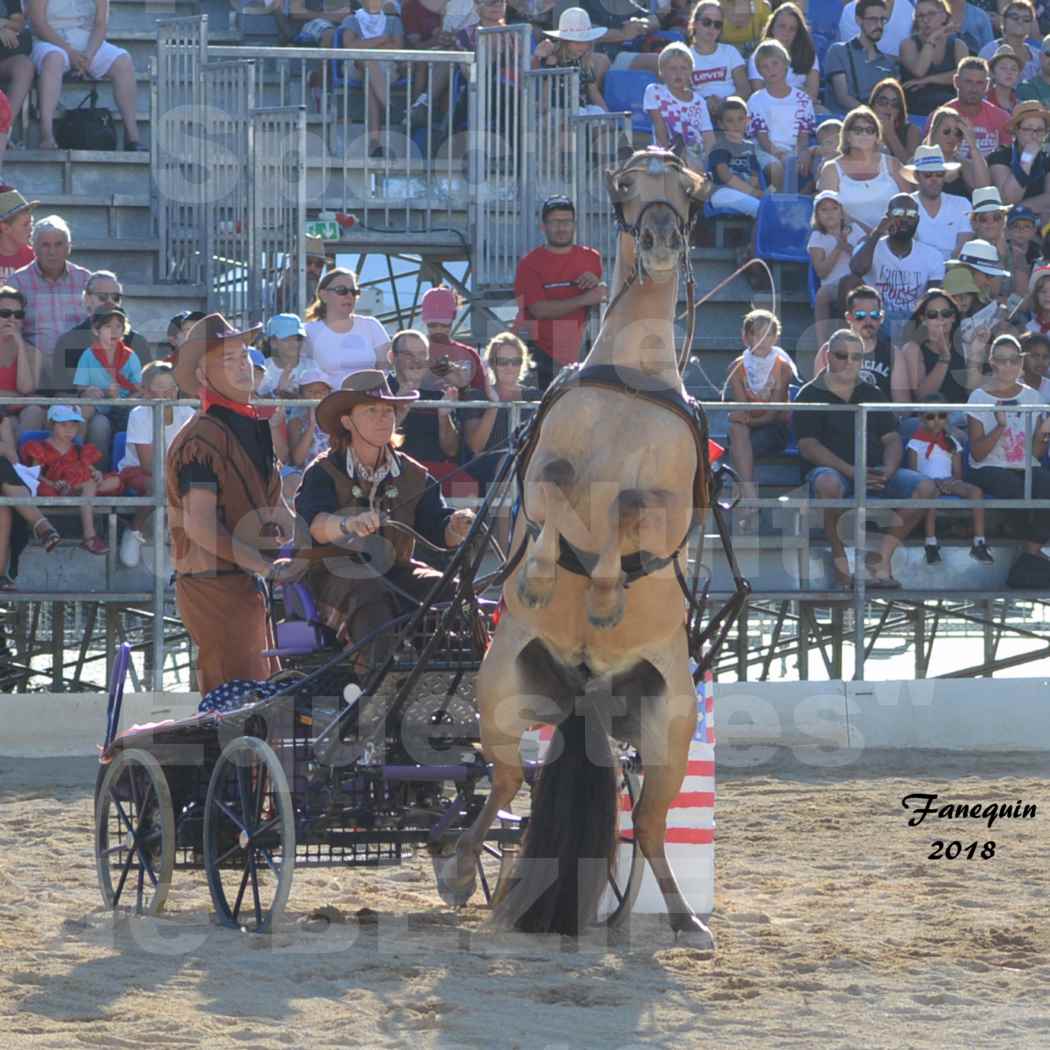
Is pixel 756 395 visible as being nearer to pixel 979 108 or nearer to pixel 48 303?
pixel 48 303

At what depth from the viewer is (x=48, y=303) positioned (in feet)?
37.0

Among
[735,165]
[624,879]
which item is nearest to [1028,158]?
[735,165]

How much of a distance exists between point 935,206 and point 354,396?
7.42 meters

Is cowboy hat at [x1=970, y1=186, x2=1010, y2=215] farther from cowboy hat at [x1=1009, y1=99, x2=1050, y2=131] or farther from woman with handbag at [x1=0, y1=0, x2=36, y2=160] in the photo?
woman with handbag at [x1=0, y1=0, x2=36, y2=160]

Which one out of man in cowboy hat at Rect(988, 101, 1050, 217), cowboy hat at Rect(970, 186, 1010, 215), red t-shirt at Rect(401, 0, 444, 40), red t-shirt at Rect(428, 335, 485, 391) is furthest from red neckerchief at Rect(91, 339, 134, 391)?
man in cowboy hat at Rect(988, 101, 1050, 217)

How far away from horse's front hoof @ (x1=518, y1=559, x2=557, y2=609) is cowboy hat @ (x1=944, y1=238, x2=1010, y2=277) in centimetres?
716

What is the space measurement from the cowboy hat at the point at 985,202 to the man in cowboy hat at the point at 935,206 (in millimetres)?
96

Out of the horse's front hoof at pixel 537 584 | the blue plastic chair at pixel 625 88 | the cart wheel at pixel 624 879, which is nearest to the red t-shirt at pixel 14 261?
the blue plastic chair at pixel 625 88

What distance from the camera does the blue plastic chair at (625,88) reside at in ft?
47.1

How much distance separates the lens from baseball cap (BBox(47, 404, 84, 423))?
10203mm

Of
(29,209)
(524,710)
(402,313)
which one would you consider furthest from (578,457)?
(402,313)

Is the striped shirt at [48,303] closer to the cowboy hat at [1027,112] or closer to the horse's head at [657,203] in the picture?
the horse's head at [657,203]

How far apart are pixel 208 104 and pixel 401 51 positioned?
1.26 m

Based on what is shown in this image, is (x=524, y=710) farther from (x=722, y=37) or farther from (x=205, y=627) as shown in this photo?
(x=722, y=37)
